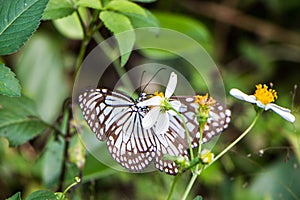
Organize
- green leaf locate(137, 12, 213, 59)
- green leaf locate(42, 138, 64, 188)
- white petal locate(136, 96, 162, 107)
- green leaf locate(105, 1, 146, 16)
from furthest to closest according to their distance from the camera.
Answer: green leaf locate(137, 12, 213, 59) < green leaf locate(42, 138, 64, 188) < green leaf locate(105, 1, 146, 16) < white petal locate(136, 96, 162, 107)

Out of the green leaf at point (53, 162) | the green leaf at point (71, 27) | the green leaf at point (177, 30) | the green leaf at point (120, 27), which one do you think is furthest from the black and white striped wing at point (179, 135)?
the green leaf at point (177, 30)

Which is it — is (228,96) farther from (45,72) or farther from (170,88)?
(170,88)

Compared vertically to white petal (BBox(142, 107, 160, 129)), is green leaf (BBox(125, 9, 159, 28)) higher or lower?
higher

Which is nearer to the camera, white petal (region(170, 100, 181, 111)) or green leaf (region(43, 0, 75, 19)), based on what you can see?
white petal (region(170, 100, 181, 111))

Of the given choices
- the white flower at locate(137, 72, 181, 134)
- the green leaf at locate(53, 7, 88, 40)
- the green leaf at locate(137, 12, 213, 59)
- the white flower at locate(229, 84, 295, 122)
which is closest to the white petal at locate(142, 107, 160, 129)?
the white flower at locate(137, 72, 181, 134)

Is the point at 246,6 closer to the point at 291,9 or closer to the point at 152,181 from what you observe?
the point at 291,9

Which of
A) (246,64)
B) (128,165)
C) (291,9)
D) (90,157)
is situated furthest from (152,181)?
(291,9)

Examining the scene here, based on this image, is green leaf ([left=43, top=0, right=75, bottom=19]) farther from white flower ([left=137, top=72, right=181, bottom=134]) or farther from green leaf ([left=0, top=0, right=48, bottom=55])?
white flower ([left=137, top=72, right=181, bottom=134])
